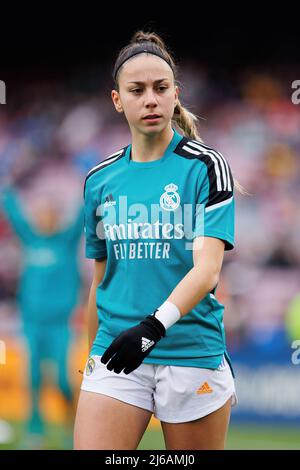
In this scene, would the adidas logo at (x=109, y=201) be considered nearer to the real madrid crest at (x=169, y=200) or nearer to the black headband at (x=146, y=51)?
the real madrid crest at (x=169, y=200)

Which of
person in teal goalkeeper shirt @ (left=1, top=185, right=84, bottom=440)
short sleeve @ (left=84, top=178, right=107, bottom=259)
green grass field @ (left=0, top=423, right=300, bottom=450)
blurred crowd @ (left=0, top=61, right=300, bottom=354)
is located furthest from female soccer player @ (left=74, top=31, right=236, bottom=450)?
blurred crowd @ (left=0, top=61, right=300, bottom=354)

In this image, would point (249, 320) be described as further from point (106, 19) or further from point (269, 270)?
point (106, 19)

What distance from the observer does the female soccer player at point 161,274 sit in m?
3.27

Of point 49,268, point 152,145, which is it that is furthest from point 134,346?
point 49,268

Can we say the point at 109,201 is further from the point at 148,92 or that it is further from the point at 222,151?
the point at 222,151

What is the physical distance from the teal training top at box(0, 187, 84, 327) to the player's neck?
410 cm

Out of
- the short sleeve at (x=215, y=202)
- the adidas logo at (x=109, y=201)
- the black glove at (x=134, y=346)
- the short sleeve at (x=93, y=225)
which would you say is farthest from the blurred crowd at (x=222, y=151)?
the black glove at (x=134, y=346)

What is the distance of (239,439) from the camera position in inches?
286

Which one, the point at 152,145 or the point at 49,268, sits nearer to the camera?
the point at 152,145

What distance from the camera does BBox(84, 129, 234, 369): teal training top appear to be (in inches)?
130

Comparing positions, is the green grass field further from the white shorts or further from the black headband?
the black headband

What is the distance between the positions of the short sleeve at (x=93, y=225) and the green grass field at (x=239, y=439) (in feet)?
11.2

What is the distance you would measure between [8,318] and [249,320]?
2912mm

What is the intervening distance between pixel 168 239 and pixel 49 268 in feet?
14.6
